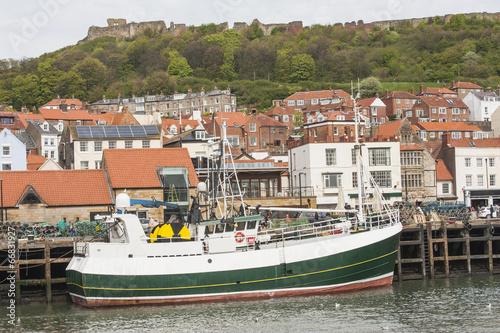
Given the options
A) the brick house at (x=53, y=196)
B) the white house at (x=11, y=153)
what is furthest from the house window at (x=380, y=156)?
the white house at (x=11, y=153)

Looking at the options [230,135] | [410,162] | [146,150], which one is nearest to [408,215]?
[146,150]

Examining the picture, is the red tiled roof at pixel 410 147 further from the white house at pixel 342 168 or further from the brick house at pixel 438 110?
the brick house at pixel 438 110

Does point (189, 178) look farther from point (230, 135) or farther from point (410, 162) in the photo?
point (230, 135)

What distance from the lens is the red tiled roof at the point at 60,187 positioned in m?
42.1

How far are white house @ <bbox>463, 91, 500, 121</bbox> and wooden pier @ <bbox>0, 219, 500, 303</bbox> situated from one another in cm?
8427

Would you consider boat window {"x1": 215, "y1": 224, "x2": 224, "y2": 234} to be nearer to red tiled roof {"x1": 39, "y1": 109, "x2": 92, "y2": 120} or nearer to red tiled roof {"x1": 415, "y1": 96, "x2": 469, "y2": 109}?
red tiled roof {"x1": 39, "y1": 109, "x2": 92, "y2": 120}

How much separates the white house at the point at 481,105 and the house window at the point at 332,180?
224 feet

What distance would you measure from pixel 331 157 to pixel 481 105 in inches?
2724

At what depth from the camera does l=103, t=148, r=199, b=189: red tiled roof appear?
144ft

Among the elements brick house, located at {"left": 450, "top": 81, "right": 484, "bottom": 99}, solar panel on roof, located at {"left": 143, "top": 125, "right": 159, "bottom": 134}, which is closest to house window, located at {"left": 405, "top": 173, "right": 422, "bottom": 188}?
solar panel on roof, located at {"left": 143, "top": 125, "right": 159, "bottom": 134}

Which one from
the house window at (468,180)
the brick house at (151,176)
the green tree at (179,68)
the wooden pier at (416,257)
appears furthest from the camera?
the green tree at (179,68)

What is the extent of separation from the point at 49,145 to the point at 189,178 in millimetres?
42482

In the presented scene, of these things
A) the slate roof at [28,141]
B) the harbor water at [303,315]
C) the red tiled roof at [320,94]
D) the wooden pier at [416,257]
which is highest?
the red tiled roof at [320,94]

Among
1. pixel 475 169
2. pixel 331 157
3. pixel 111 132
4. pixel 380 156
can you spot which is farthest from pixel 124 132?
pixel 475 169
